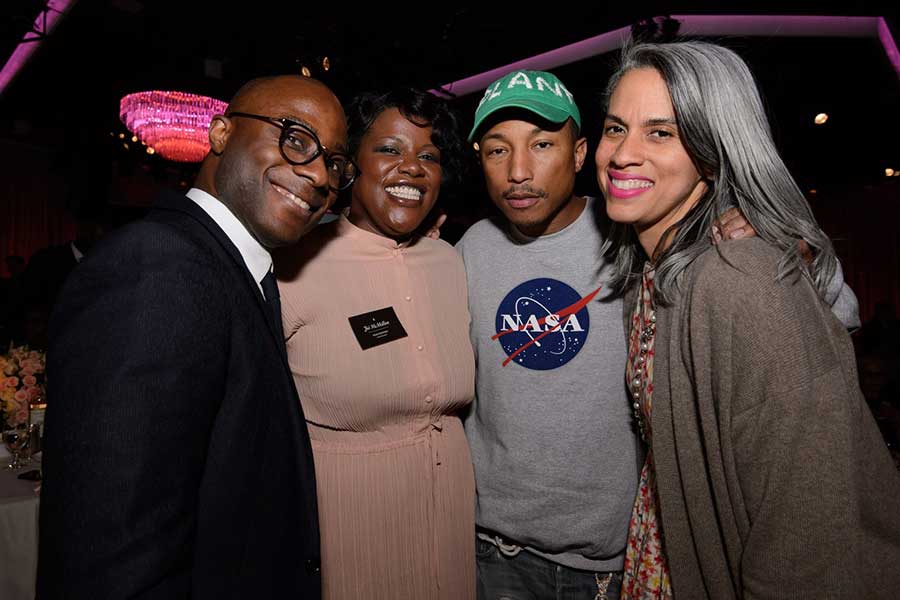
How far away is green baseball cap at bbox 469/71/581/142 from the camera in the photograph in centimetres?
179

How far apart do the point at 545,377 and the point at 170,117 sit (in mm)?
5716

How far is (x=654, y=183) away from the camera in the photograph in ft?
4.40

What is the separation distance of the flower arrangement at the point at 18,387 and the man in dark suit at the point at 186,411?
76.0 inches

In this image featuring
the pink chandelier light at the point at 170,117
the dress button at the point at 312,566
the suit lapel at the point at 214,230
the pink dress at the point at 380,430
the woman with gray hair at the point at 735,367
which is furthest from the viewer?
the pink chandelier light at the point at 170,117

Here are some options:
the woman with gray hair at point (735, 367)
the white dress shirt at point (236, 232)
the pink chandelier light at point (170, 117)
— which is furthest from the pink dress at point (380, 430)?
the pink chandelier light at point (170, 117)

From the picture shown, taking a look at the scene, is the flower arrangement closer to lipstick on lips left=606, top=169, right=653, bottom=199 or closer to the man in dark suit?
the man in dark suit

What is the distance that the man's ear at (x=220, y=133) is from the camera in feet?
4.51

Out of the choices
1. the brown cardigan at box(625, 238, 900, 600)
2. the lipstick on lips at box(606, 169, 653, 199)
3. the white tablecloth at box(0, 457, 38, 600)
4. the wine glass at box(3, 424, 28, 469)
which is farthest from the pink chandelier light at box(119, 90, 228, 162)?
the brown cardigan at box(625, 238, 900, 600)

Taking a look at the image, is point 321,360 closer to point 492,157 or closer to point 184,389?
point 184,389

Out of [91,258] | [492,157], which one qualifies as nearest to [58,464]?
[91,258]

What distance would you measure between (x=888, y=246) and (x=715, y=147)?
1190cm

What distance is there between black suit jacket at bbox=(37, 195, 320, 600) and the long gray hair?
0.92 meters

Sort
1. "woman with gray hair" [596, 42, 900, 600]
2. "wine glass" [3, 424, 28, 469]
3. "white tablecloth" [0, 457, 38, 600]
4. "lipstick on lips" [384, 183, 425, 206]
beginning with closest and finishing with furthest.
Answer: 1. "woman with gray hair" [596, 42, 900, 600]
2. "lipstick on lips" [384, 183, 425, 206]
3. "white tablecloth" [0, 457, 38, 600]
4. "wine glass" [3, 424, 28, 469]

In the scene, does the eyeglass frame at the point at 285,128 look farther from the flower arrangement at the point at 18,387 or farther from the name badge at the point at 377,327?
the flower arrangement at the point at 18,387
